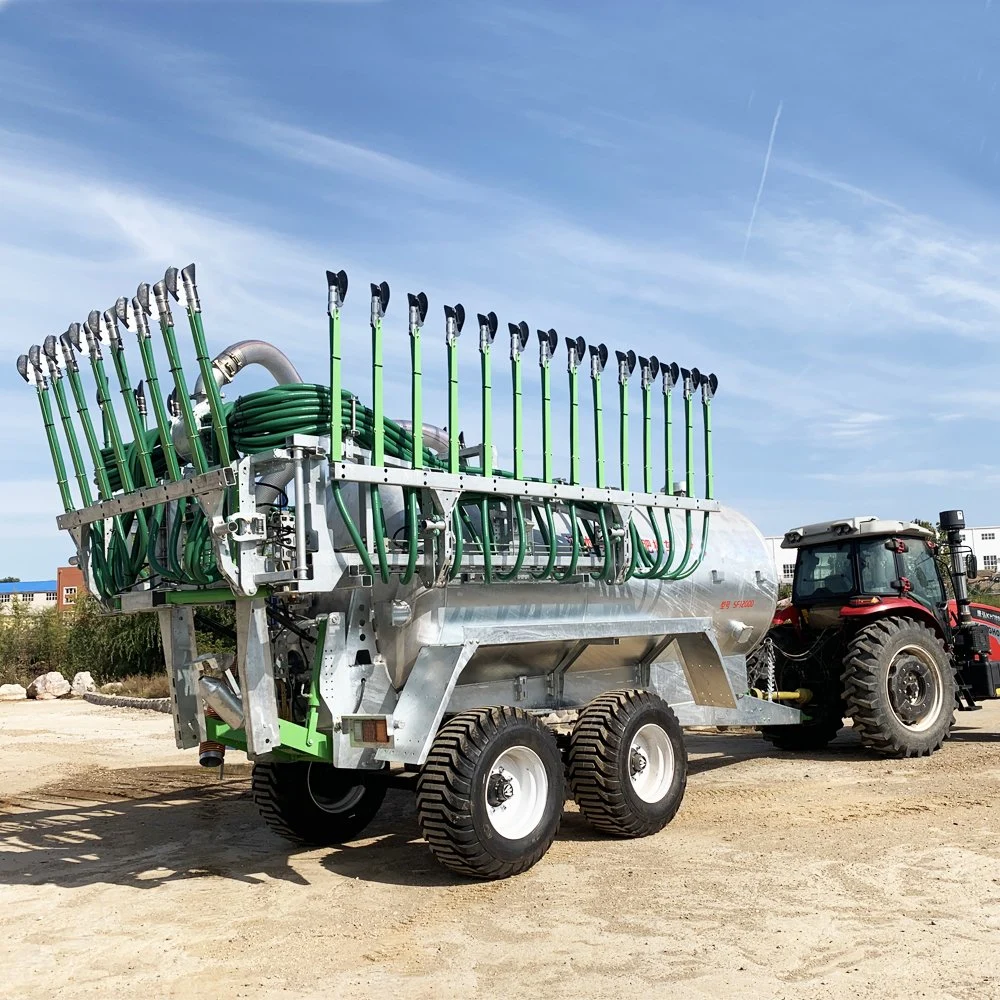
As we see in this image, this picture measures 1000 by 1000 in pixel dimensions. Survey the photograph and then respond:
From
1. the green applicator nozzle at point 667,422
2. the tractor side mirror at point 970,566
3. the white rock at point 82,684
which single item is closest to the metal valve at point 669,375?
the green applicator nozzle at point 667,422

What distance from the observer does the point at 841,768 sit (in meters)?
10.3

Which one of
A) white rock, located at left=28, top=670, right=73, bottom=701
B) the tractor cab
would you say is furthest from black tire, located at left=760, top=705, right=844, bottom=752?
white rock, located at left=28, top=670, right=73, bottom=701

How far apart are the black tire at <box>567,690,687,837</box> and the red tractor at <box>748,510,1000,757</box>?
124 inches

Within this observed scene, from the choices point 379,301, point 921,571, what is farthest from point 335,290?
point 921,571

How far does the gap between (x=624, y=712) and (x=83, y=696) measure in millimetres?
20629

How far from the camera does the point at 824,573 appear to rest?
11711 mm

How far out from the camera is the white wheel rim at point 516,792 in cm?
677

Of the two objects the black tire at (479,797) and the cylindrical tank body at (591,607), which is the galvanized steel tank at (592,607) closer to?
the cylindrical tank body at (591,607)

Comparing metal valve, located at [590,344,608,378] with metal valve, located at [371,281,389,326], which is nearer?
metal valve, located at [371,281,389,326]

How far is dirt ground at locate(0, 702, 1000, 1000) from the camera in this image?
16.1 ft

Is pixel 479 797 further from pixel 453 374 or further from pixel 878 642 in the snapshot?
pixel 878 642

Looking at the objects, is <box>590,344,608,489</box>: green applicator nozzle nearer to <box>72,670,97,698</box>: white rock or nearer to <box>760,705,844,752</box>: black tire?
<box>760,705,844,752</box>: black tire

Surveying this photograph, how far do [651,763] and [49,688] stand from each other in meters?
21.8

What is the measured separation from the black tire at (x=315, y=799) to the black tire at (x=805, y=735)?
507 centimetres
